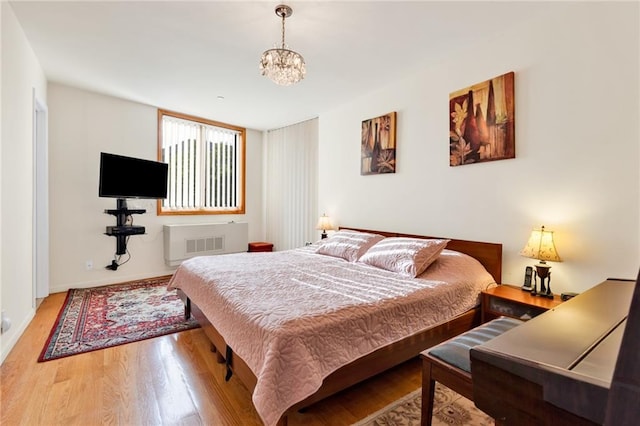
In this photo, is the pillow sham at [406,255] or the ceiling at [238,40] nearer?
the ceiling at [238,40]

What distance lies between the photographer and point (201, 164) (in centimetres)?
511

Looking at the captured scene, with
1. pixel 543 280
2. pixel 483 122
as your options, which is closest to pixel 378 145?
pixel 483 122

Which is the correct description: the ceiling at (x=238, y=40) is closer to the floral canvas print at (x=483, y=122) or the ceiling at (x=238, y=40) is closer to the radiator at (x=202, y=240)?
the floral canvas print at (x=483, y=122)

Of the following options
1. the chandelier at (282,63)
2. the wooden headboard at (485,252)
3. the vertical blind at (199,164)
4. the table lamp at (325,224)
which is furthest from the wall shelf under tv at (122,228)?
the wooden headboard at (485,252)

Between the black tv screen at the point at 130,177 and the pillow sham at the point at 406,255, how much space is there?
3.12 m

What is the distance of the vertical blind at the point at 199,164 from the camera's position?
4.75 m

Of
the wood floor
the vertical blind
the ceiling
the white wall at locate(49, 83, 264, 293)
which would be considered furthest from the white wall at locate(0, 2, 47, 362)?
the vertical blind

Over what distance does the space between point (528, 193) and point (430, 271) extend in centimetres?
102

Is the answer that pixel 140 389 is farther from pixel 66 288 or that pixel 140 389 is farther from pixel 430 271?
pixel 66 288

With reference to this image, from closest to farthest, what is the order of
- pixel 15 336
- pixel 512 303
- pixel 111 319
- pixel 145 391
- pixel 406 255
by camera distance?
pixel 145 391 → pixel 512 303 → pixel 15 336 → pixel 406 255 → pixel 111 319

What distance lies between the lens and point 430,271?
8.14ft

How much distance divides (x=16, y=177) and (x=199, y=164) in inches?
107

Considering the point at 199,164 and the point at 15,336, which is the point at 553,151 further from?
the point at 199,164

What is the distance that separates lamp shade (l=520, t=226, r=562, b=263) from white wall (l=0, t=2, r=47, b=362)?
3.87 meters
